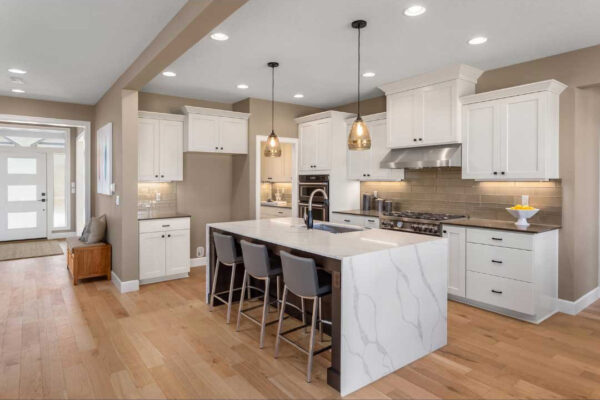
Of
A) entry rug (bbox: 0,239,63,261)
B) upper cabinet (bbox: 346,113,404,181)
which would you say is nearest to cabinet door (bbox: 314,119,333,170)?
upper cabinet (bbox: 346,113,404,181)

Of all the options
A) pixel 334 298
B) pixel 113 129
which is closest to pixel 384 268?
pixel 334 298

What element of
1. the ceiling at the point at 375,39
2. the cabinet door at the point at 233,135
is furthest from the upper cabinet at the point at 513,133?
the cabinet door at the point at 233,135

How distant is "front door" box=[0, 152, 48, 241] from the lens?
25.7ft

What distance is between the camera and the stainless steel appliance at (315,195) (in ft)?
19.1

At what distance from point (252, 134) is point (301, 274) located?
3.62 m

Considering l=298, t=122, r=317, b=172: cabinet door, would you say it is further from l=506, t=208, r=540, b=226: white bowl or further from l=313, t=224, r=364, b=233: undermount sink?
l=506, t=208, r=540, b=226: white bowl

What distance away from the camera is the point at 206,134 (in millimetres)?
5453

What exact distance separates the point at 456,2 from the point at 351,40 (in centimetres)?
98

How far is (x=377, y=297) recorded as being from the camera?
2.57m

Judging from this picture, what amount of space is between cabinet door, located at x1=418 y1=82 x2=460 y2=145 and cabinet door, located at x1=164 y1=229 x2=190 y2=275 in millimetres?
3432

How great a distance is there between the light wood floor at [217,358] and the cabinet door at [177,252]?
1000 mm

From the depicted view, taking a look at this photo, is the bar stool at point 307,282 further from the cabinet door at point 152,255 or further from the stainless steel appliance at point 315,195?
the stainless steel appliance at point 315,195

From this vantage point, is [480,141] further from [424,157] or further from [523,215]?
[523,215]

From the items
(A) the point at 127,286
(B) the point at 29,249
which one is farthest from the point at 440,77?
(B) the point at 29,249
